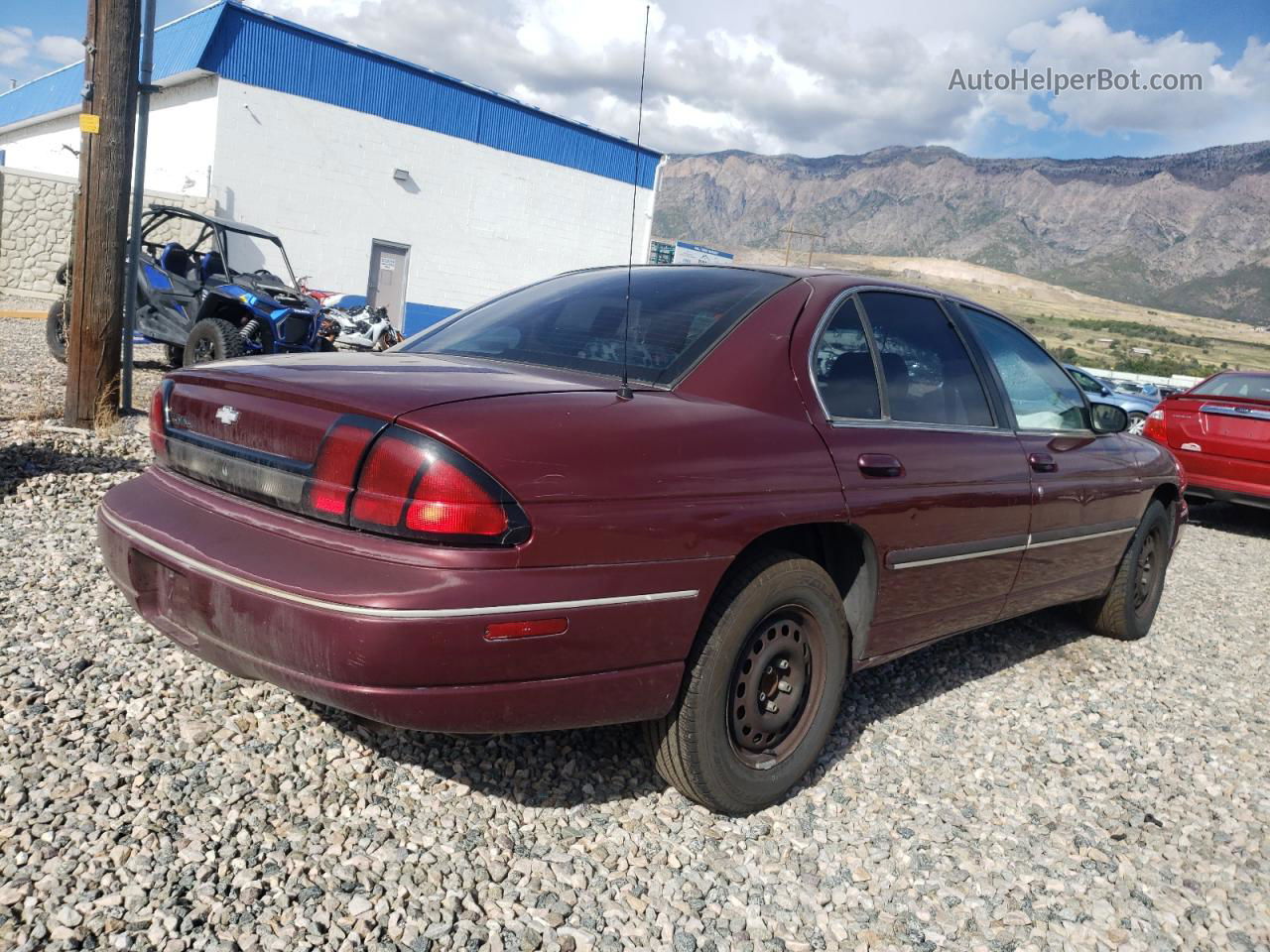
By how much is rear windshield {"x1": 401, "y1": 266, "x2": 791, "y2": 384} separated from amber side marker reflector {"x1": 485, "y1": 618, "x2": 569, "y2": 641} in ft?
2.58

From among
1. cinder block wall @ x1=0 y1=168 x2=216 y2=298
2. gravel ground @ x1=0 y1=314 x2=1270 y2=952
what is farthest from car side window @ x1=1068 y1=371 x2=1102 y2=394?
cinder block wall @ x1=0 y1=168 x2=216 y2=298

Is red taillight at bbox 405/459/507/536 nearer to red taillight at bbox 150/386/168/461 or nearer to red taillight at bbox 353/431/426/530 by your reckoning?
red taillight at bbox 353/431/426/530

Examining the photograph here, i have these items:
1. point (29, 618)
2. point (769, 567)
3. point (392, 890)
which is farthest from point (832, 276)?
point (29, 618)

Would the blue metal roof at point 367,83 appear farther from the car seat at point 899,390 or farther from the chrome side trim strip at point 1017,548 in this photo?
the car seat at point 899,390

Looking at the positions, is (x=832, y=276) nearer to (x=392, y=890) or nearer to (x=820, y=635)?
(x=820, y=635)

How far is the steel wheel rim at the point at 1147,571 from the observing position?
485 cm

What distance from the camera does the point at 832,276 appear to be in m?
3.18

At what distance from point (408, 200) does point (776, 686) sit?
20.7 m

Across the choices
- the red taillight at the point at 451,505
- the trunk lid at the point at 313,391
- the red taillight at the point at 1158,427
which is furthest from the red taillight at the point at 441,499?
the red taillight at the point at 1158,427

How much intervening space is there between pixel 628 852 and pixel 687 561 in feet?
2.63

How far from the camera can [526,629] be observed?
208 cm

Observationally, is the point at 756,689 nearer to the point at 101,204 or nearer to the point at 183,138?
the point at 101,204

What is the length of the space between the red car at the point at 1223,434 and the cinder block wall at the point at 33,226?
1636 centimetres

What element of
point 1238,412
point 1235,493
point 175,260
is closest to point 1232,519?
point 1235,493
